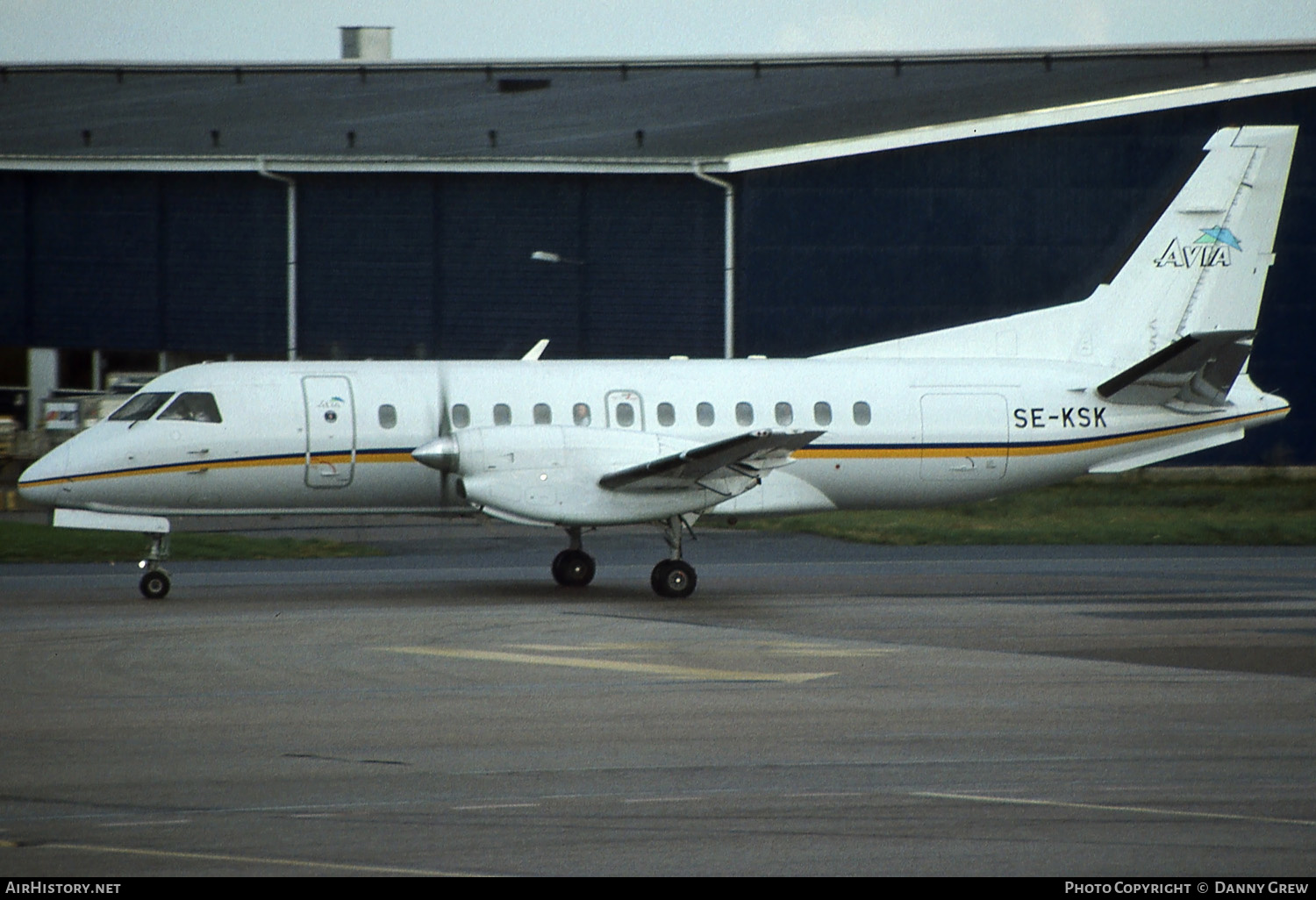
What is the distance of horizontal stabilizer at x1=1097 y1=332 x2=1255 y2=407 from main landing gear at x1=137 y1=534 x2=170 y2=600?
12.1 m

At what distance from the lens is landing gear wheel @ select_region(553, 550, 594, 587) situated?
63.5ft

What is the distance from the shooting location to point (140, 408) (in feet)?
60.8

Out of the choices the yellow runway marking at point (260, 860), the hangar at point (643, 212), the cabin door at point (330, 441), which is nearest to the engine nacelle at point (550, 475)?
the cabin door at point (330, 441)

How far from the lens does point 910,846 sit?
7.66 meters

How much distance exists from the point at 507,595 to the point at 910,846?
11323mm

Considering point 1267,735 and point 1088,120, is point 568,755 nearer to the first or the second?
point 1267,735

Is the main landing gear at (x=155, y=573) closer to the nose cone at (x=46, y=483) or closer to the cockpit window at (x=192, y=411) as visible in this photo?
the nose cone at (x=46, y=483)

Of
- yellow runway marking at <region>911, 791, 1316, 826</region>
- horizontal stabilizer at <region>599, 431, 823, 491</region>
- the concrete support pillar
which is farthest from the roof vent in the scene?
yellow runway marking at <region>911, 791, 1316, 826</region>

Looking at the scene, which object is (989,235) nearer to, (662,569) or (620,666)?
(662,569)

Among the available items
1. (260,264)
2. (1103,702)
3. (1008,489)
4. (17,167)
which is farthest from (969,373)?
(17,167)

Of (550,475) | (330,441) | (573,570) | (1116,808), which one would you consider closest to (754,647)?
(550,475)

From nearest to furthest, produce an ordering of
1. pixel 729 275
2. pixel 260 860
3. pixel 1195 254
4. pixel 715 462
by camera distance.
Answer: pixel 260 860, pixel 715 462, pixel 1195 254, pixel 729 275

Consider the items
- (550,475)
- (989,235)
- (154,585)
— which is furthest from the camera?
(989,235)

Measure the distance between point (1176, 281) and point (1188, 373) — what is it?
6.35 feet
